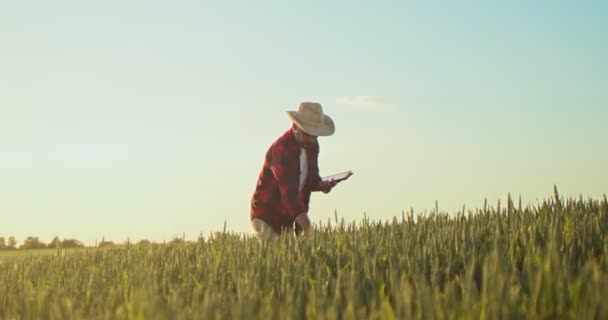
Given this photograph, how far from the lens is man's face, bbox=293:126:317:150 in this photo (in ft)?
27.7

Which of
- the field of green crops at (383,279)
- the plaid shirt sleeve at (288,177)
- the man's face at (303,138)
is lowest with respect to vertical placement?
the field of green crops at (383,279)

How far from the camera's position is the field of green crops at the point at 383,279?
330 cm

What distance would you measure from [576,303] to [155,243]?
8.45 metres

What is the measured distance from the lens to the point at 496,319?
10.0 feet

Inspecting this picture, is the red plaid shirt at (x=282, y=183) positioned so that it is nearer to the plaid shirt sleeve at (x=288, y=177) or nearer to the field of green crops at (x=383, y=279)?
the plaid shirt sleeve at (x=288, y=177)

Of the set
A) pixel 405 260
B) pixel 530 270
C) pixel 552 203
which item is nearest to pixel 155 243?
pixel 552 203

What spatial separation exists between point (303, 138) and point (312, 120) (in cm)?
24

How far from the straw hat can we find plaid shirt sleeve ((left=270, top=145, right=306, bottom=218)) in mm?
367

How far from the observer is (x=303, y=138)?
27.8 feet

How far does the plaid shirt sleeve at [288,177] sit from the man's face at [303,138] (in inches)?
11.9

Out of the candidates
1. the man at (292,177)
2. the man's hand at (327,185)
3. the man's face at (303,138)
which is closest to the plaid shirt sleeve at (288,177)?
the man at (292,177)

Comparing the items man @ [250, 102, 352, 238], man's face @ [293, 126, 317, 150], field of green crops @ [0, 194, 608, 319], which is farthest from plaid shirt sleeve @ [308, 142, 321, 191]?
field of green crops @ [0, 194, 608, 319]

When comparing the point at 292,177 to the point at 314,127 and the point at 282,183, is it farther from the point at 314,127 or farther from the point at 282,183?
the point at 314,127

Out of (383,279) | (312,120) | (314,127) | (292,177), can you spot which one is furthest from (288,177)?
(383,279)
